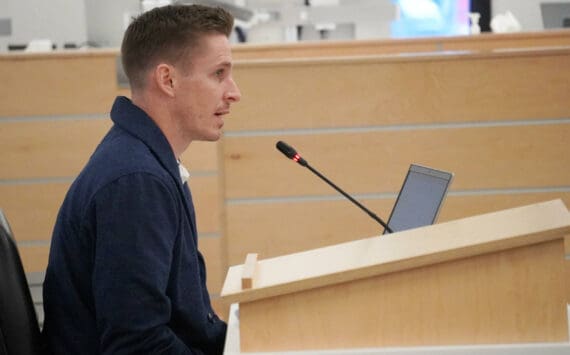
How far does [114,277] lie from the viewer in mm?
1349

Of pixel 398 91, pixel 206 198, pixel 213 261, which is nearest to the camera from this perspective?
pixel 398 91

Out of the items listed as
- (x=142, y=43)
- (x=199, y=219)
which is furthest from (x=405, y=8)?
(x=142, y=43)

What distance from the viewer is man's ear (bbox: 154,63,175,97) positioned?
62.5 inches

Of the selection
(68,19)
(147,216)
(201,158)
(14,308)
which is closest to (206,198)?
(201,158)

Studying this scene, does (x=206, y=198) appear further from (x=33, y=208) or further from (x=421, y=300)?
(x=421, y=300)

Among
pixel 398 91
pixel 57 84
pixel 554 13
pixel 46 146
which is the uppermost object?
pixel 554 13

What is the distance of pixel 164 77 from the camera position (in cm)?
159

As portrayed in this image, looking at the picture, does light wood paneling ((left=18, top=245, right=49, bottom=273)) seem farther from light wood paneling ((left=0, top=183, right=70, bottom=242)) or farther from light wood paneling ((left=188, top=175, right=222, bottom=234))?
light wood paneling ((left=188, top=175, right=222, bottom=234))

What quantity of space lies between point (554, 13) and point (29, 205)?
4.29m

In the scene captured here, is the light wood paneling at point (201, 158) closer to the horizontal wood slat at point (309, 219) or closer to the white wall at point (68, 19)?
the horizontal wood slat at point (309, 219)

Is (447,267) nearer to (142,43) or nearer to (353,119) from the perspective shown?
(142,43)

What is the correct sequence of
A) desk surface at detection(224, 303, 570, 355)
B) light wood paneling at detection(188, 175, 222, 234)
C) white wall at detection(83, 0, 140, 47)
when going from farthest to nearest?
white wall at detection(83, 0, 140, 47) → light wood paneling at detection(188, 175, 222, 234) → desk surface at detection(224, 303, 570, 355)

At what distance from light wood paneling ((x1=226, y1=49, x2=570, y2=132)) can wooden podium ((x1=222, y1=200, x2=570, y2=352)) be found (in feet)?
7.64

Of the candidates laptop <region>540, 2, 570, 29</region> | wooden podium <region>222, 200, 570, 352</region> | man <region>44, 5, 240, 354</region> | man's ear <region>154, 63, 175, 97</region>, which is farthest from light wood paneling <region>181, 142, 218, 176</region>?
laptop <region>540, 2, 570, 29</region>
